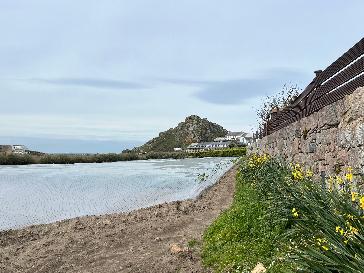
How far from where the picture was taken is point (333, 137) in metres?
6.32

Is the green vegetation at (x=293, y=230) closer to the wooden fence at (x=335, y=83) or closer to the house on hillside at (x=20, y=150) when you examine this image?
the wooden fence at (x=335, y=83)

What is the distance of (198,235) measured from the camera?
338 inches

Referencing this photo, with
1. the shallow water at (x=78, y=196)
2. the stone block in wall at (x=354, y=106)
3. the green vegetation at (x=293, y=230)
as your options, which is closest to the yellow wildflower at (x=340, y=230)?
the green vegetation at (x=293, y=230)

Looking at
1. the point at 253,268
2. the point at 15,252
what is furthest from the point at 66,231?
the point at 253,268

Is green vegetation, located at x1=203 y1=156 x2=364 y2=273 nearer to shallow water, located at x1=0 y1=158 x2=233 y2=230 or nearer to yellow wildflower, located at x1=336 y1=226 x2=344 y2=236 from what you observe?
yellow wildflower, located at x1=336 y1=226 x2=344 y2=236

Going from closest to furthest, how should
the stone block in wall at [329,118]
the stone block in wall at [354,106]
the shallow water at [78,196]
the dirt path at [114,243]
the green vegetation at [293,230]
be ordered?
1. the green vegetation at [293,230]
2. the stone block in wall at [354,106]
3. the stone block in wall at [329,118]
4. the dirt path at [114,243]
5. the shallow water at [78,196]

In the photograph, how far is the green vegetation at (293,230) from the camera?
12.4ft

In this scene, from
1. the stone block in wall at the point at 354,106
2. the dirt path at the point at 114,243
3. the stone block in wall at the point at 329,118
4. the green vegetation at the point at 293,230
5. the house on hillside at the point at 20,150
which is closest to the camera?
the green vegetation at the point at 293,230

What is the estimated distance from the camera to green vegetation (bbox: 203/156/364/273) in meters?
3.78

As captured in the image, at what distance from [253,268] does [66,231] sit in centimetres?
574

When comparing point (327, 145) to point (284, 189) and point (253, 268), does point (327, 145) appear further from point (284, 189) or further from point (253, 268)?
point (253, 268)

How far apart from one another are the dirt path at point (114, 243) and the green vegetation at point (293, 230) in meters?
0.63

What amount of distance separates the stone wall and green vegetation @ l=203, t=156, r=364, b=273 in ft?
0.86

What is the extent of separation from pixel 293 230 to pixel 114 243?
4.28 meters
